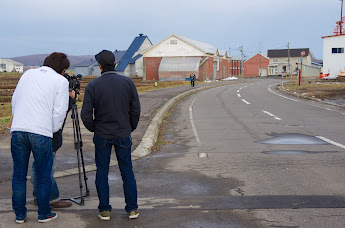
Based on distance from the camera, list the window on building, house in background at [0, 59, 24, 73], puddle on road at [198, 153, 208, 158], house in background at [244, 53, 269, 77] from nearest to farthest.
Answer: puddle on road at [198, 153, 208, 158]
the window on building
house in background at [244, 53, 269, 77]
house in background at [0, 59, 24, 73]

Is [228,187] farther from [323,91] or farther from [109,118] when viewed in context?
[323,91]

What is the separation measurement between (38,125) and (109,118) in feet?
2.56

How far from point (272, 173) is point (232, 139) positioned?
440cm

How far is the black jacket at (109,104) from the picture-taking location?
484cm

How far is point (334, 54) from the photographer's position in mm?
58656

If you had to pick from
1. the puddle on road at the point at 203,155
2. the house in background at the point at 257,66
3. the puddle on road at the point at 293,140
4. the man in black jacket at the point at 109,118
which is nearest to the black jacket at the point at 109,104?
the man in black jacket at the point at 109,118

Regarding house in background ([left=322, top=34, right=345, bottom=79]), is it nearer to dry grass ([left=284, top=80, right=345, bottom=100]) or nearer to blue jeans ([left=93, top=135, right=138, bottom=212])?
dry grass ([left=284, top=80, right=345, bottom=100])

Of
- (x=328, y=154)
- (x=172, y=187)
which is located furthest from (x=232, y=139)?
(x=172, y=187)

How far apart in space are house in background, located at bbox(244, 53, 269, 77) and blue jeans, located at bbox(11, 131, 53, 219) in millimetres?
114600

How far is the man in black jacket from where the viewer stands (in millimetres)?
4855

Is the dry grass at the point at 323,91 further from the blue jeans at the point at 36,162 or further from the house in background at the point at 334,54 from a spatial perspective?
the blue jeans at the point at 36,162

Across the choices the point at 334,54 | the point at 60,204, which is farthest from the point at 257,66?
the point at 60,204

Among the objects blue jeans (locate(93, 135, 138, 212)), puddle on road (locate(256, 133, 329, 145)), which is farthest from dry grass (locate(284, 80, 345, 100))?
blue jeans (locate(93, 135, 138, 212))

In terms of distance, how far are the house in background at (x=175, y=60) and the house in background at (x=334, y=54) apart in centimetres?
2292
